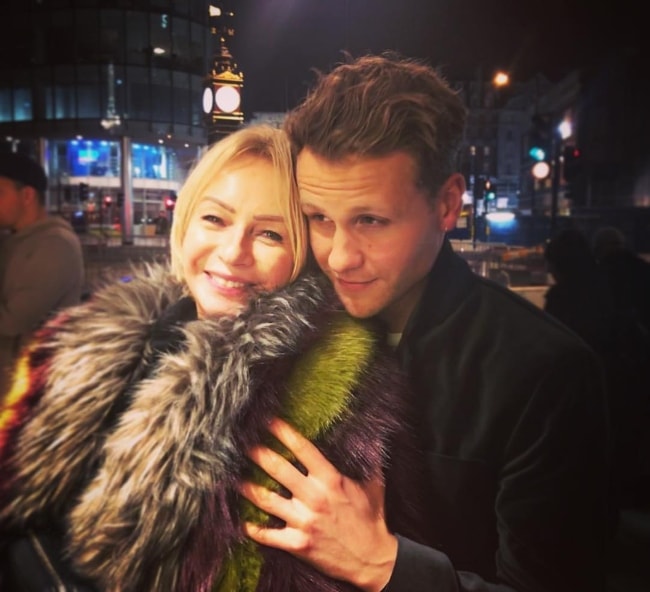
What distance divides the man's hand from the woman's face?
0.34 meters

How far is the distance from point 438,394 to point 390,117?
583 mm

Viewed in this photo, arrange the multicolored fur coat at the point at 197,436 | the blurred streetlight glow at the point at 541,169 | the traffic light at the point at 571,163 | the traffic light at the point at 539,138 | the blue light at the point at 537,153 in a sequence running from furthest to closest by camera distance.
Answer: the traffic light at the point at 571,163 → the blurred streetlight glow at the point at 541,169 → the blue light at the point at 537,153 → the traffic light at the point at 539,138 → the multicolored fur coat at the point at 197,436

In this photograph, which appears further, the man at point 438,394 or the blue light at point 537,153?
the blue light at point 537,153

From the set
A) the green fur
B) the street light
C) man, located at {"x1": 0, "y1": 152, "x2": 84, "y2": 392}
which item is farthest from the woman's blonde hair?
man, located at {"x1": 0, "y1": 152, "x2": 84, "y2": 392}

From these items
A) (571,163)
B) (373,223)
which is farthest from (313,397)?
(571,163)

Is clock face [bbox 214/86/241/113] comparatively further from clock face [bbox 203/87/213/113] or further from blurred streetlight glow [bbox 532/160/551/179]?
blurred streetlight glow [bbox 532/160/551/179]

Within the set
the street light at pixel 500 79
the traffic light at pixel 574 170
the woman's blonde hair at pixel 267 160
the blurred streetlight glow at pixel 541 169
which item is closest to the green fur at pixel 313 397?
the woman's blonde hair at pixel 267 160

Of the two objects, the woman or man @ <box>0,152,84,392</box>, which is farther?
man @ <box>0,152,84,392</box>

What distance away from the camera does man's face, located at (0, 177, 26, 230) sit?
2402 millimetres

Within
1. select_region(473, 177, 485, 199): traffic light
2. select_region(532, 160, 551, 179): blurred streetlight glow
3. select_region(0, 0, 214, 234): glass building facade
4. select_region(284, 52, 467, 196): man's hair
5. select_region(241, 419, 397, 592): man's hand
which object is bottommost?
select_region(241, 419, 397, 592): man's hand

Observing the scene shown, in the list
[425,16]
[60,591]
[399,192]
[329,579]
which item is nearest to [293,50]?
[425,16]

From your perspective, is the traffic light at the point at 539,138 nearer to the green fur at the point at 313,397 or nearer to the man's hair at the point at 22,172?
the green fur at the point at 313,397

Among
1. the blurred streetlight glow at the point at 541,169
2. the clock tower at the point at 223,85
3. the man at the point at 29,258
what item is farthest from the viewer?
the blurred streetlight glow at the point at 541,169

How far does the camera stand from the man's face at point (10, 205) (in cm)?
240
